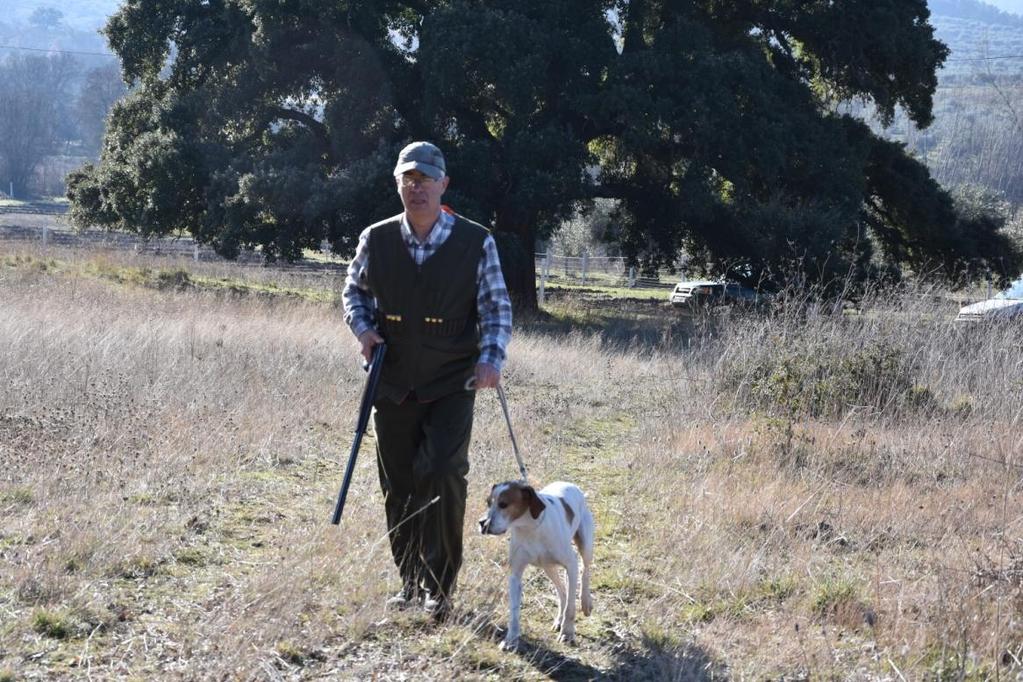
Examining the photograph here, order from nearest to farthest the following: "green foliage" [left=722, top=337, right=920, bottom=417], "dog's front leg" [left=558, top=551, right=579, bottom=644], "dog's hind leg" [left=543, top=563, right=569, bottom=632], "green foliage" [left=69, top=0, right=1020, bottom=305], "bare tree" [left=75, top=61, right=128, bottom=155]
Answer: "dog's front leg" [left=558, top=551, right=579, bottom=644] < "dog's hind leg" [left=543, top=563, right=569, bottom=632] < "green foliage" [left=722, top=337, right=920, bottom=417] < "green foliage" [left=69, top=0, right=1020, bottom=305] < "bare tree" [left=75, top=61, right=128, bottom=155]

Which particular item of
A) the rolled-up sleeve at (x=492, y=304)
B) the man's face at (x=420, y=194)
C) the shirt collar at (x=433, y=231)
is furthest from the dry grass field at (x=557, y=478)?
the man's face at (x=420, y=194)

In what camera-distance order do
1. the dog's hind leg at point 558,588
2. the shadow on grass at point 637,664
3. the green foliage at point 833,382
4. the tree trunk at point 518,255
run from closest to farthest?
the shadow on grass at point 637,664 < the dog's hind leg at point 558,588 < the green foliage at point 833,382 < the tree trunk at point 518,255

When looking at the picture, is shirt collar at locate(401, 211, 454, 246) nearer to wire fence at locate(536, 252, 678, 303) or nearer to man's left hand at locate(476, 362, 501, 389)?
man's left hand at locate(476, 362, 501, 389)

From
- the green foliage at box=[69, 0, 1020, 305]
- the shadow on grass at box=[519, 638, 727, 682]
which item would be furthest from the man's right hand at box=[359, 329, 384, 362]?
the green foliage at box=[69, 0, 1020, 305]

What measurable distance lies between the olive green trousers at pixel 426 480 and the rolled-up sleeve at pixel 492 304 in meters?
0.27

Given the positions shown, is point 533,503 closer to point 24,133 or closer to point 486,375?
point 486,375

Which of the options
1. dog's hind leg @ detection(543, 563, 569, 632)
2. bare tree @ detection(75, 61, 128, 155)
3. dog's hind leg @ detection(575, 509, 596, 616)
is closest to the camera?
dog's hind leg @ detection(543, 563, 569, 632)

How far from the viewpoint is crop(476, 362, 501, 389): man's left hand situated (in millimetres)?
4910

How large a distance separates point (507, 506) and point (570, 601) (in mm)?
527

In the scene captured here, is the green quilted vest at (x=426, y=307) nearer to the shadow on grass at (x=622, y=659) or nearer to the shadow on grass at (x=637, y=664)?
the shadow on grass at (x=622, y=659)

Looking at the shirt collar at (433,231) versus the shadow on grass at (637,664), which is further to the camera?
the shirt collar at (433,231)

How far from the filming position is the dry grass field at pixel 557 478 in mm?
4855

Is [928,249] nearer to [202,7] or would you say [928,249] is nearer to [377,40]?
[377,40]

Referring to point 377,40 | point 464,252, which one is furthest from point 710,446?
point 377,40
